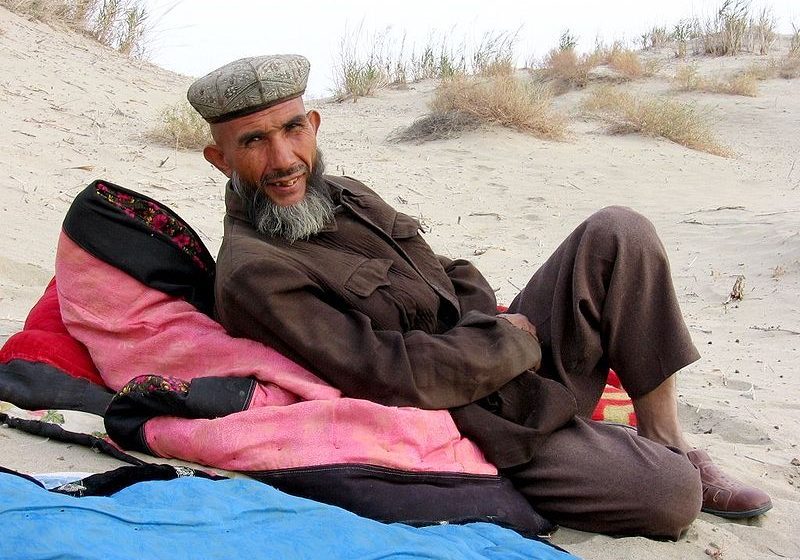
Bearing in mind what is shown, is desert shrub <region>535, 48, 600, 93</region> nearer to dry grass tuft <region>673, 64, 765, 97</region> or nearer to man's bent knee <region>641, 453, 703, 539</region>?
dry grass tuft <region>673, 64, 765, 97</region>

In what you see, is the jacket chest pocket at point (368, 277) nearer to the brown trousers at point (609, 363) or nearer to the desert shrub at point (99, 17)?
the brown trousers at point (609, 363)

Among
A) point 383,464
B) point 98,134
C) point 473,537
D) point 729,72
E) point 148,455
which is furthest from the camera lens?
point 729,72

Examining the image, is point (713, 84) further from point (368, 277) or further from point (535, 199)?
point (368, 277)

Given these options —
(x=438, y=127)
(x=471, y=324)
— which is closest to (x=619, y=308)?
(x=471, y=324)

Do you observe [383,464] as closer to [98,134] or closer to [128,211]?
[128,211]

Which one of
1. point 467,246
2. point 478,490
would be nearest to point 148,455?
point 478,490

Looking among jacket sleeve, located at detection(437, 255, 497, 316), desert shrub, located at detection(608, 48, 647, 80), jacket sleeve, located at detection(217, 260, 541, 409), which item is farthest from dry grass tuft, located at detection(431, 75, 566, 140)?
jacket sleeve, located at detection(217, 260, 541, 409)

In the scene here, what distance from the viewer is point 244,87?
114 inches

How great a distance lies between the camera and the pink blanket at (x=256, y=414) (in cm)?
253

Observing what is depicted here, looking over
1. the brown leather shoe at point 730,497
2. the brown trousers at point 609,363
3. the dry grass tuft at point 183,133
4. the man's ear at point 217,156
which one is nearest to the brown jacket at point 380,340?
the brown trousers at point 609,363

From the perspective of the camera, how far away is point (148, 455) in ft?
8.93

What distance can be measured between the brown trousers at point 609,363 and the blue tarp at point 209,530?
0.44m

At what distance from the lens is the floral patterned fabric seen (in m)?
3.05

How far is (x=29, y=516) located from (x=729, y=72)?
52.7 feet
